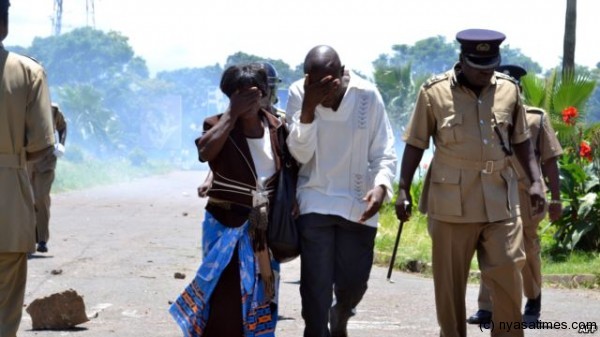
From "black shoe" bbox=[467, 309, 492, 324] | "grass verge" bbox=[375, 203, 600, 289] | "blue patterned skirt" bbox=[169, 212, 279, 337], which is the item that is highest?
"blue patterned skirt" bbox=[169, 212, 279, 337]

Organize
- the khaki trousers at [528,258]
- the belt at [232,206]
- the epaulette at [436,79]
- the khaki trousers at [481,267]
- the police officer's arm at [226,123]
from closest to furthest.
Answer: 1. the police officer's arm at [226,123]
2. the belt at [232,206]
3. the khaki trousers at [481,267]
4. the epaulette at [436,79]
5. the khaki trousers at [528,258]

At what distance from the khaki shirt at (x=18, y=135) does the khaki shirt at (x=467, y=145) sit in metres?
2.24

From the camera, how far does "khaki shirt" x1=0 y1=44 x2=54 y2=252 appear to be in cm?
619

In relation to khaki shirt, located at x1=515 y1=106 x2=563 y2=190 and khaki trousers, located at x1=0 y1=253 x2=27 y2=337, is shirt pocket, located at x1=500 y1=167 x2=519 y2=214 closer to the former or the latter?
khaki shirt, located at x1=515 y1=106 x2=563 y2=190

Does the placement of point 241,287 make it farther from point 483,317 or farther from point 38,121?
point 483,317

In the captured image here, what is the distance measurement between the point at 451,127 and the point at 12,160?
255cm

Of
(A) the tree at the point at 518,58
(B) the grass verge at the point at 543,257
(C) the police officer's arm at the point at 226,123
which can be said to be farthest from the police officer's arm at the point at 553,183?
(A) the tree at the point at 518,58

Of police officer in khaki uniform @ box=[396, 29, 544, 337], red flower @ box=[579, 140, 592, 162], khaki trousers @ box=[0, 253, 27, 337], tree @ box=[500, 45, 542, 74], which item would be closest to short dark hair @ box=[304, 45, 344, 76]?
police officer in khaki uniform @ box=[396, 29, 544, 337]

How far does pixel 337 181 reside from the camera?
6.78 meters

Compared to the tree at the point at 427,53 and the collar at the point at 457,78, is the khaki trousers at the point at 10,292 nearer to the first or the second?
the collar at the point at 457,78

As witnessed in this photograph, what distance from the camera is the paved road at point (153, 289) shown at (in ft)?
29.0

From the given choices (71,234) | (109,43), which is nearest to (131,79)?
(109,43)

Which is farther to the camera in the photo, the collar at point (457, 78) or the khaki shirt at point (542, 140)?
the khaki shirt at point (542, 140)

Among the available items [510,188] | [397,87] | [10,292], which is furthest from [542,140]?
[397,87]
